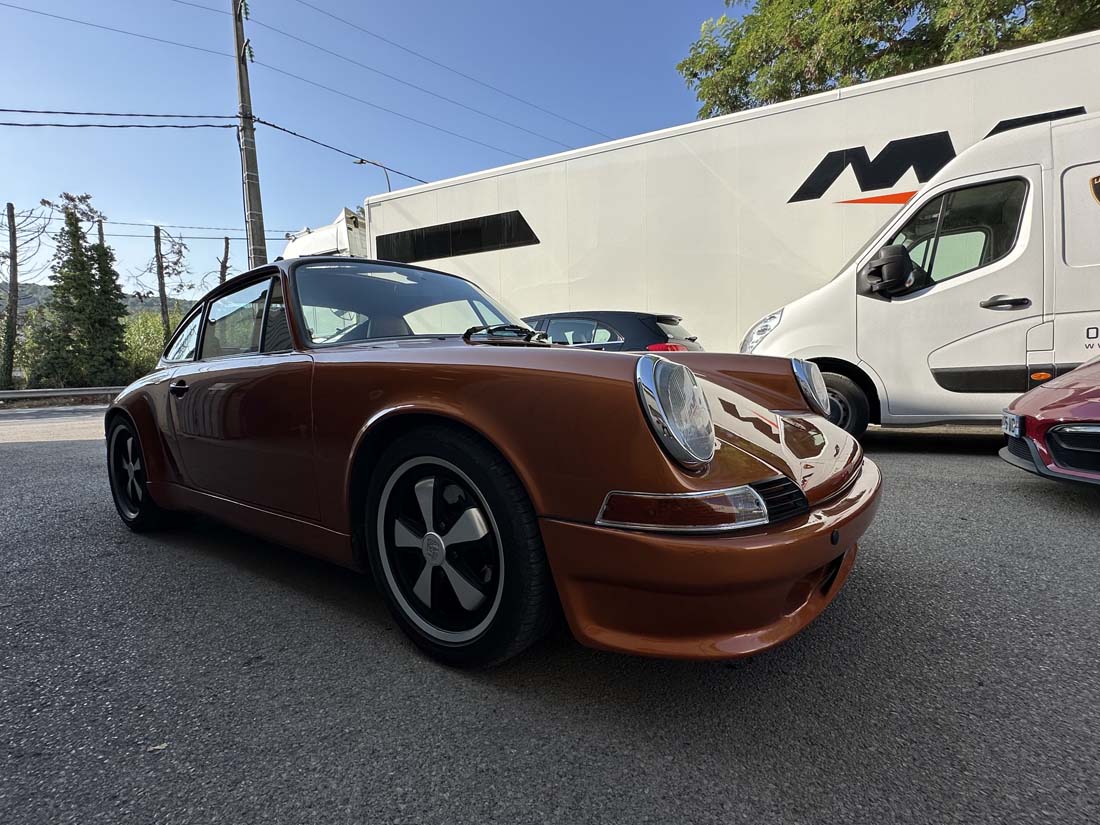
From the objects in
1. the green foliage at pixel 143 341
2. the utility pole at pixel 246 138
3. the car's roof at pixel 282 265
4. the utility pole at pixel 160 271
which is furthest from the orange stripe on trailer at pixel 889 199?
the utility pole at pixel 160 271

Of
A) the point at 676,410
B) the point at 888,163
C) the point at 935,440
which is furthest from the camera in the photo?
the point at 888,163

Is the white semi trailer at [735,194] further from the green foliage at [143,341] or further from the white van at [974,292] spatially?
the green foliage at [143,341]

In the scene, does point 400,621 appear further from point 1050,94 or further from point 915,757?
point 1050,94

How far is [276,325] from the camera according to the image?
7.57 ft

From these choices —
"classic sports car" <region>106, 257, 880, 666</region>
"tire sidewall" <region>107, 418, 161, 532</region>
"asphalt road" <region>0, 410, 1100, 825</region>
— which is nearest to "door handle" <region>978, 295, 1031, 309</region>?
"asphalt road" <region>0, 410, 1100, 825</region>

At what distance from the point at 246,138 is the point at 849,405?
12244 mm

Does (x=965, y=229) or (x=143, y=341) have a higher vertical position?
(x=143, y=341)

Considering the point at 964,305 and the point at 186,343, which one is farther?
the point at 964,305

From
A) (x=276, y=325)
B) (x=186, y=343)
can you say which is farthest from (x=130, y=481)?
(x=276, y=325)

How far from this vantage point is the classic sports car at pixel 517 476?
1.33 metres

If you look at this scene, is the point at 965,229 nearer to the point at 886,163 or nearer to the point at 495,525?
the point at 886,163

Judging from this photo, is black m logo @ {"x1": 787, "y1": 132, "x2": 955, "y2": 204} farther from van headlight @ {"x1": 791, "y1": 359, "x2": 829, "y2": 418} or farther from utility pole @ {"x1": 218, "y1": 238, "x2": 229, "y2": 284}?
utility pole @ {"x1": 218, "y1": 238, "x2": 229, "y2": 284}

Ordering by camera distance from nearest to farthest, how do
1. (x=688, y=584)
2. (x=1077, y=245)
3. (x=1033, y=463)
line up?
(x=688, y=584) < (x=1033, y=463) < (x=1077, y=245)

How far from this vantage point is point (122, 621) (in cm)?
203
